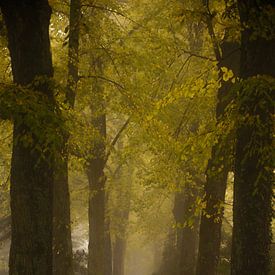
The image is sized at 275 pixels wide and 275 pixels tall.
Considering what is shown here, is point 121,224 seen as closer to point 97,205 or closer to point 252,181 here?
point 97,205

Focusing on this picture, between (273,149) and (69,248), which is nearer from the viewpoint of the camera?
(273,149)

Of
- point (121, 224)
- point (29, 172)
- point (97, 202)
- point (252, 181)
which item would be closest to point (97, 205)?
point (97, 202)

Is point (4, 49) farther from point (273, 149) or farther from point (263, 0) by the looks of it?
point (273, 149)

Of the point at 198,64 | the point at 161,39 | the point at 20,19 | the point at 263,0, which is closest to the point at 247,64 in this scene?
the point at 263,0

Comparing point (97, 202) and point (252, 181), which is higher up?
point (252, 181)

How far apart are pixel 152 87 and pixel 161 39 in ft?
5.18

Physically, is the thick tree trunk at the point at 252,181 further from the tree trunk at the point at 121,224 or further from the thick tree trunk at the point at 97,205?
the tree trunk at the point at 121,224

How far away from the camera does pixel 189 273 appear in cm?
1554

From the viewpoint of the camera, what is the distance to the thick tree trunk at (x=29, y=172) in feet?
23.1

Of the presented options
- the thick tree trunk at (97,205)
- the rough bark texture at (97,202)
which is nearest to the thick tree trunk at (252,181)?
the rough bark texture at (97,202)

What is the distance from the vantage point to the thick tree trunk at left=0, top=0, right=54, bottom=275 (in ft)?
23.1

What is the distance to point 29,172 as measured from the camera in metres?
7.03

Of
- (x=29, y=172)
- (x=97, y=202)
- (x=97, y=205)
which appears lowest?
(x=97, y=205)

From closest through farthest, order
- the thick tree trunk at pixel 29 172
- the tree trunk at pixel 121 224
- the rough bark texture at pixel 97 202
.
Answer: the thick tree trunk at pixel 29 172 < the rough bark texture at pixel 97 202 < the tree trunk at pixel 121 224
